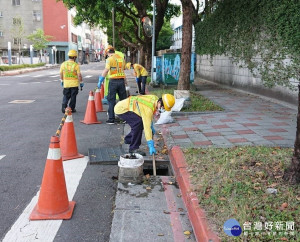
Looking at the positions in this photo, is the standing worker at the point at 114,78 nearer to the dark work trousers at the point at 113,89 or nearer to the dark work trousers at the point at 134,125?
the dark work trousers at the point at 113,89

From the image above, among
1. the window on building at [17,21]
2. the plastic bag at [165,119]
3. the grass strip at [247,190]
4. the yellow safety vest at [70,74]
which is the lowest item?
the grass strip at [247,190]

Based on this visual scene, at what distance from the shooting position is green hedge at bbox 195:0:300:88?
29.3 feet

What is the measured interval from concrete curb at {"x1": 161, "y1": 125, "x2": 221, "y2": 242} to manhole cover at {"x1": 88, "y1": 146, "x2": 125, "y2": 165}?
88 cm

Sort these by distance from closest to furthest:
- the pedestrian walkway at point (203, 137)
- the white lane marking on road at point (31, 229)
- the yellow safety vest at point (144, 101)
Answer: the white lane marking on road at point (31, 229) → the pedestrian walkway at point (203, 137) → the yellow safety vest at point (144, 101)

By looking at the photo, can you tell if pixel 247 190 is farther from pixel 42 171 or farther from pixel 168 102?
pixel 42 171

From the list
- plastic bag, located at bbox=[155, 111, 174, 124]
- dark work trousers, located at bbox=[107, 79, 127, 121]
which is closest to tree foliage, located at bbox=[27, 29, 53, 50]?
dark work trousers, located at bbox=[107, 79, 127, 121]

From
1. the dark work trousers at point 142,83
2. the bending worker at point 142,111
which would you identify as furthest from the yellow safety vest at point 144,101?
the dark work trousers at point 142,83

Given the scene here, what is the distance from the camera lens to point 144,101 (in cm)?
492

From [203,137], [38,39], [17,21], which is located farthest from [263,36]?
[17,21]

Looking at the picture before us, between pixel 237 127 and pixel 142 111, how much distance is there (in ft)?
9.75

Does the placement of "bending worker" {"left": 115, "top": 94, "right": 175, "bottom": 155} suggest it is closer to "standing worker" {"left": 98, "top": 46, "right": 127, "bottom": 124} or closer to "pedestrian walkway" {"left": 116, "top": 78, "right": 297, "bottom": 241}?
"pedestrian walkway" {"left": 116, "top": 78, "right": 297, "bottom": 241}

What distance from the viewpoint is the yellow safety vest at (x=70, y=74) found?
9258mm

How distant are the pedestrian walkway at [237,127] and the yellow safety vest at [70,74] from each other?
113 inches

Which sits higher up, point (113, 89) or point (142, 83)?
point (113, 89)
